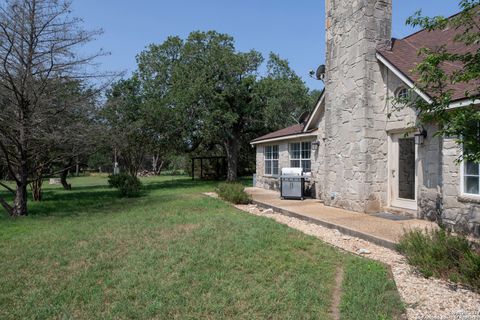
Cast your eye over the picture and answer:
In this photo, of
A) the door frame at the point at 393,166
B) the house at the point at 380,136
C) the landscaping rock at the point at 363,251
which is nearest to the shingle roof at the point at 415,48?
the house at the point at 380,136

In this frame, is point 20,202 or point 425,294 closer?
point 425,294

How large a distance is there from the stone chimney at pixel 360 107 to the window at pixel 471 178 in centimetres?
254

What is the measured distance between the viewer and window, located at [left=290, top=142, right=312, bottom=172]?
1378 cm

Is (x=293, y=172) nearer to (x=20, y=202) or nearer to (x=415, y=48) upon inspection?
(x=415, y=48)

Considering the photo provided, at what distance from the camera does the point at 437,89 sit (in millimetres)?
4152

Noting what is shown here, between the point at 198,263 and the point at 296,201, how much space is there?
24.1 ft

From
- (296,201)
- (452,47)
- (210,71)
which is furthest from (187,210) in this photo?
(210,71)

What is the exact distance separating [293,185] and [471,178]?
254 inches

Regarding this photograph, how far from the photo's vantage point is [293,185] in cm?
1261

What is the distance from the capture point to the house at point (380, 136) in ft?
23.4

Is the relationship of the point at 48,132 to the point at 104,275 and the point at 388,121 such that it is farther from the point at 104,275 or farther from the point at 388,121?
the point at 388,121

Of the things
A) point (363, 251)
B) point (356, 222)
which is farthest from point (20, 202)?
point (363, 251)

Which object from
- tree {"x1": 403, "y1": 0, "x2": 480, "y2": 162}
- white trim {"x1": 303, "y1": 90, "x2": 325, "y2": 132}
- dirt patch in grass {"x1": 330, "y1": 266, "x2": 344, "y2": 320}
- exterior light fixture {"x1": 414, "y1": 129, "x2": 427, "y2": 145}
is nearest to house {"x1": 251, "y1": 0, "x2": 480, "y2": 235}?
exterior light fixture {"x1": 414, "y1": 129, "x2": 427, "y2": 145}

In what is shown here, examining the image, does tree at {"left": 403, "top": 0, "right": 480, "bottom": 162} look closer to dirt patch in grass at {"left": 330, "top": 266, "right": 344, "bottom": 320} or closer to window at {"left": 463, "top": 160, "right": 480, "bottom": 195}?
dirt patch in grass at {"left": 330, "top": 266, "right": 344, "bottom": 320}
